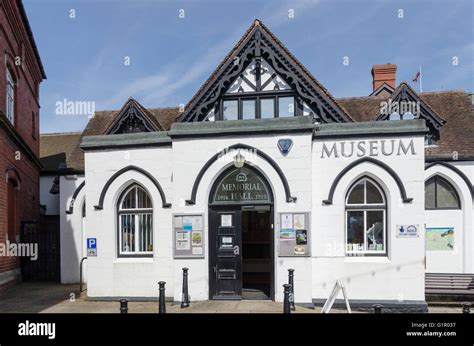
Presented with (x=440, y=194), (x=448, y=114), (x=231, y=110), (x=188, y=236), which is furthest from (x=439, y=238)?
(x=188, y=236)

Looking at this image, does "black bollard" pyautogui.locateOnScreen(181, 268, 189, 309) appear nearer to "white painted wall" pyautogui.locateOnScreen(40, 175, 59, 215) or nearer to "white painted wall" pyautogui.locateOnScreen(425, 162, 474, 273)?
"white painted wall" pyautogui.locateOnScreen(425, 162, 474, 273)

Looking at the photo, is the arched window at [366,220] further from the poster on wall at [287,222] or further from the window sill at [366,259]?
the poster on wall at [287,222]

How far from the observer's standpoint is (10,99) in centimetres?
1320

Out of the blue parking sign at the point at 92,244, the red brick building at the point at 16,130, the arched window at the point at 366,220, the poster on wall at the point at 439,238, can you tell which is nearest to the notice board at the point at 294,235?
the arched window at the point at 366,220

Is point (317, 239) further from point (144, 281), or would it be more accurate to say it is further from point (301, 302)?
point (144, 281)

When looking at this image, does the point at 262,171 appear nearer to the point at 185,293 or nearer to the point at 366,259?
the point at 366,259

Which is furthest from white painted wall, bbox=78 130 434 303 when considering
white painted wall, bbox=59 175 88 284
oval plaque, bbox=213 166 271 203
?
white painted wall, bbox=59 175 88 284

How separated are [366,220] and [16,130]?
451 inches

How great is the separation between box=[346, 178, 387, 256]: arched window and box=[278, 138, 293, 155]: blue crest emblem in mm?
1924

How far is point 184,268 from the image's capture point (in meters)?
9.29

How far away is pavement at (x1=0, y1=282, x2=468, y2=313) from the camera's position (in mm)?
8742

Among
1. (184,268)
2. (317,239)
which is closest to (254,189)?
(317,239)

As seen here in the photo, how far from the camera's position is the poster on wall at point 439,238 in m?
14.1
